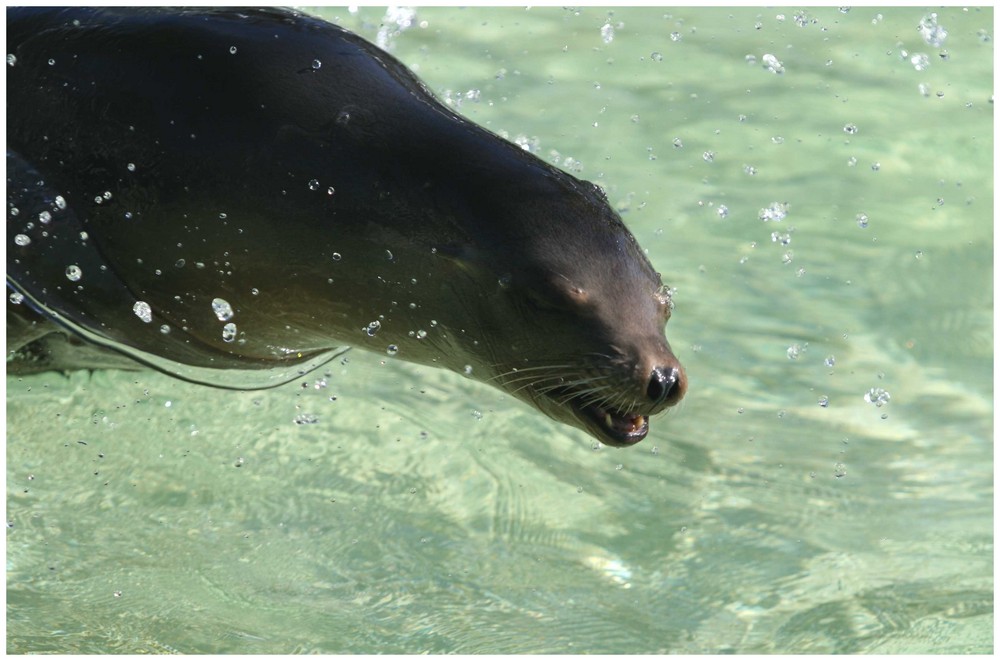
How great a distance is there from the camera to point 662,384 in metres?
3.29

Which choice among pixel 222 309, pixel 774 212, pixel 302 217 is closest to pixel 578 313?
pixel 302 217

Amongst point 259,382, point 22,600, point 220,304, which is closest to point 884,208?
point 259,382

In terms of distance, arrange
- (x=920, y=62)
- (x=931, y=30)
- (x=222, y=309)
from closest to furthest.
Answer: (x=222, y=309), (x=920, y=62), (x=931, y=30)

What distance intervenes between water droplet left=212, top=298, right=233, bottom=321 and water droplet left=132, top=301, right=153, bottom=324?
182 mm

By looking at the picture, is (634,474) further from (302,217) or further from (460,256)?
(302,217)

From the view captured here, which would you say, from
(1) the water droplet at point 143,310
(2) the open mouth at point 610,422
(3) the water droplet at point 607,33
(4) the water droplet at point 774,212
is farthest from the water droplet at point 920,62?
(1) the water droplet at point 143,310

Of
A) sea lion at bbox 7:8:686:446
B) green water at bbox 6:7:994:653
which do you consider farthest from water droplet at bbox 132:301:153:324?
green water at bbox 6:7:994:653

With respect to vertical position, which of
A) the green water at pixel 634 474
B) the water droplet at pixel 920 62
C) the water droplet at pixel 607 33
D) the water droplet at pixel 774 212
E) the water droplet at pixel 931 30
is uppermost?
the water droplet at pixel 931 30

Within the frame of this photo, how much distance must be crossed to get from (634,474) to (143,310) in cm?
195

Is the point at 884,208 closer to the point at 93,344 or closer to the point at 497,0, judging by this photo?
the point at 497,0

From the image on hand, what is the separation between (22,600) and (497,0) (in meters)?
5.24

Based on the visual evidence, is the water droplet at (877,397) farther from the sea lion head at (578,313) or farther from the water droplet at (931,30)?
the water droplet at (931,30)

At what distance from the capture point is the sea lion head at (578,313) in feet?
10.9

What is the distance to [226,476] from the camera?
4695 millimetres
